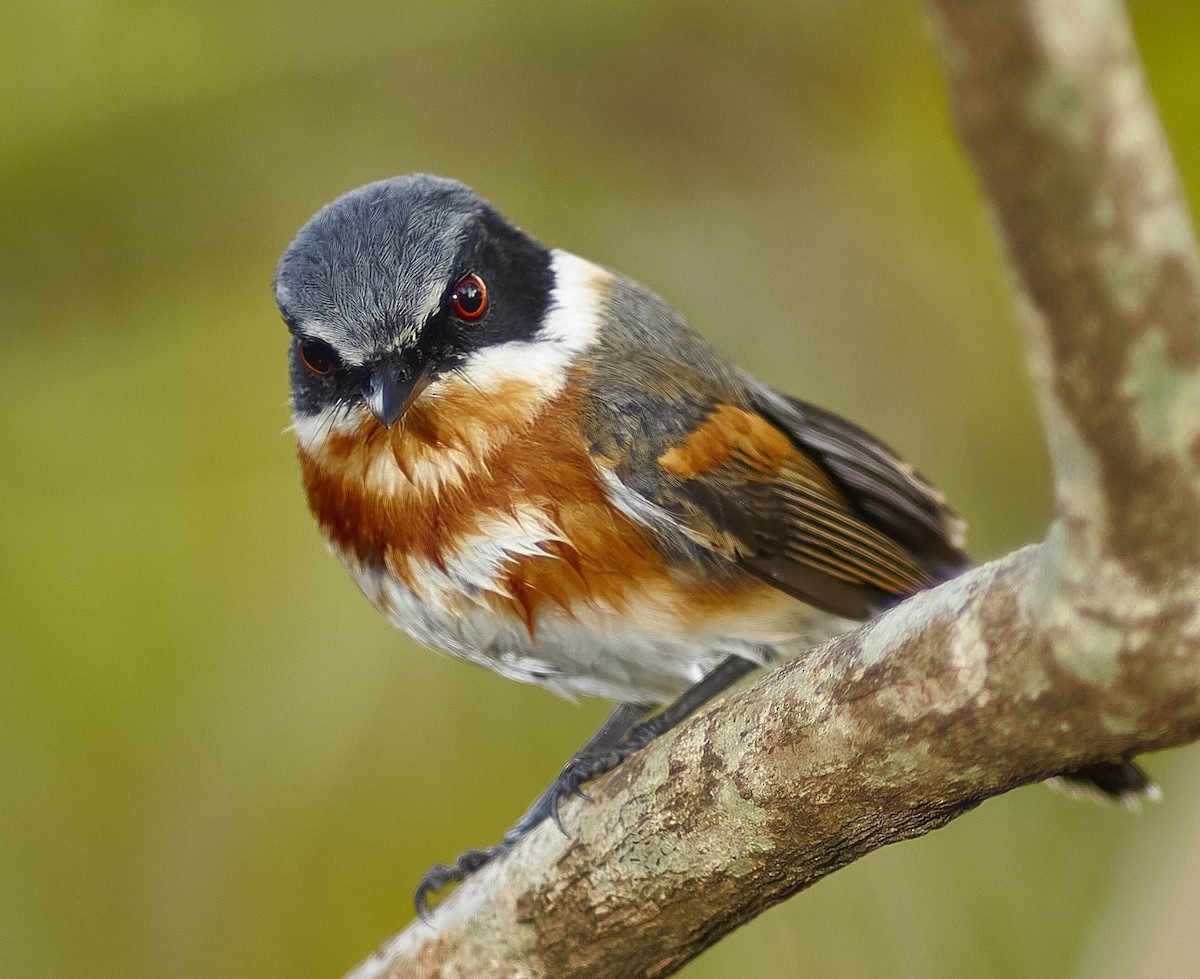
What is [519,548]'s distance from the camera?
2893mm

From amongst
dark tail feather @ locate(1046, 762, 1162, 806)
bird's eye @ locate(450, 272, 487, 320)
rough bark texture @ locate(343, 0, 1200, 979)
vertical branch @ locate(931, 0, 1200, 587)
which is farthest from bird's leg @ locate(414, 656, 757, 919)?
vertical branch @ locate(931, 0, 1200, 587)

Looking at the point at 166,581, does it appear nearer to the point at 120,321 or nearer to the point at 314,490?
the point at 120,321

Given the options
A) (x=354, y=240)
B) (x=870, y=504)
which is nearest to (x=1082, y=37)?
(x=354, y=240)

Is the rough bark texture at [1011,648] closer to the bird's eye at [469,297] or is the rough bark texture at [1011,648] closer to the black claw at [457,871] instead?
the black claw at [457,871]

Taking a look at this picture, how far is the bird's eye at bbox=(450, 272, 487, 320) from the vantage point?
2.99 m

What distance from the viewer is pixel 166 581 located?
5422 mm

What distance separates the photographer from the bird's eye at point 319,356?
2.94m

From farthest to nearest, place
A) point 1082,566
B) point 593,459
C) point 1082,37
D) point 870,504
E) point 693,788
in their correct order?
point 870,504, point 593,459, point 693,788, point 1082,566, point 1082,37

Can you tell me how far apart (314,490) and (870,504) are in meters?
1.39

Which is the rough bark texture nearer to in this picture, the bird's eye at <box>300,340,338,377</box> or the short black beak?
the short black beak

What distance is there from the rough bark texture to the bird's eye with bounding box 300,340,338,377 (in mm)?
1105

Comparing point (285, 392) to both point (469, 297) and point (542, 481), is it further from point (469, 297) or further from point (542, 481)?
point (542, 481)

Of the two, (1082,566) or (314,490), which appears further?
(314,490)

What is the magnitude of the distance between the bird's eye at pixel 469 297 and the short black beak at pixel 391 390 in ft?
0.60
